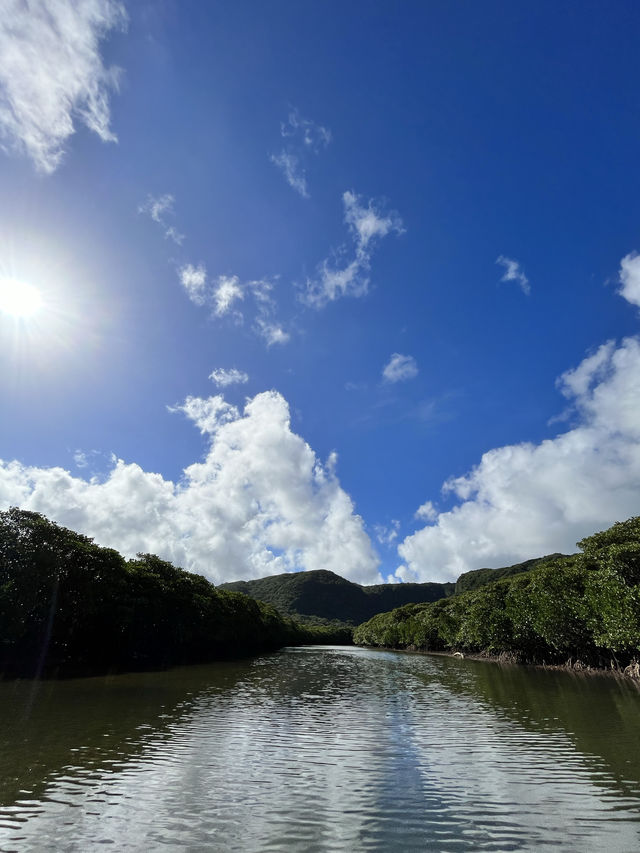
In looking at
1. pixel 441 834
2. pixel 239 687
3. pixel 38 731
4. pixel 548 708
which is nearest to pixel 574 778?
pixel 441 834

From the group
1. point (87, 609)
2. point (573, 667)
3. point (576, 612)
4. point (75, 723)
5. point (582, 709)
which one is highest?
point (87, 609)

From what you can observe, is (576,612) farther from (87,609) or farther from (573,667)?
(87,609)

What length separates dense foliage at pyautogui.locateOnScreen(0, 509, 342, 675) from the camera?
149 feet

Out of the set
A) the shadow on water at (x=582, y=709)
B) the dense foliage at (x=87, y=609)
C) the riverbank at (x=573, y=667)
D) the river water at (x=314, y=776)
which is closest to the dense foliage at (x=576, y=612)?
the riverbank at (x=573, y=667)

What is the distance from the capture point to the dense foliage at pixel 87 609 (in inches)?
1793

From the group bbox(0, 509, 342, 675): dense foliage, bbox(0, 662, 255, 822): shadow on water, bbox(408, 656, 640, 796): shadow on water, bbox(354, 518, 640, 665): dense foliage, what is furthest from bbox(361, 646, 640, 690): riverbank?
bbox(0, 509, 342, 675): dense foliage

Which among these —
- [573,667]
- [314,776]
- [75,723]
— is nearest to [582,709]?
[314,776]

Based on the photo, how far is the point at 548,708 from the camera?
2684 cm

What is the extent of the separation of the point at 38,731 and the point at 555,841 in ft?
62.7

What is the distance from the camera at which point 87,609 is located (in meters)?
51.5

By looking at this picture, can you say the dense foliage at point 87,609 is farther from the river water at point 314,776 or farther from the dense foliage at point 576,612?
the dense foliage at point 576,612

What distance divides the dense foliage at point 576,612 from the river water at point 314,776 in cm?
1766

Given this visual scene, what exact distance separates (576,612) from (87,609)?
5613 cm

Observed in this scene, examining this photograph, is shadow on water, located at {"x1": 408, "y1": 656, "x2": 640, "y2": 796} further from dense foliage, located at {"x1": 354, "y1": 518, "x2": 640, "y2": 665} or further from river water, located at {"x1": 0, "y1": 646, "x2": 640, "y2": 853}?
dense foliage, located at {"x1": 354, "y1": 518, "x2": 640, "y2": 665}
